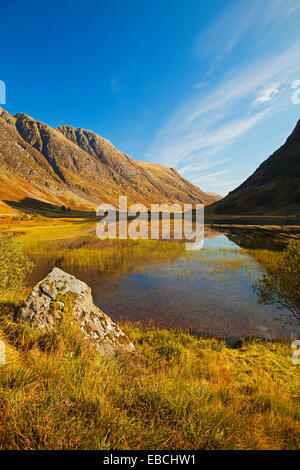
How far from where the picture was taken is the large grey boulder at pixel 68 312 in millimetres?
6242

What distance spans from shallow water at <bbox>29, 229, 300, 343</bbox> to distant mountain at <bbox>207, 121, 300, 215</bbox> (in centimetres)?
10978

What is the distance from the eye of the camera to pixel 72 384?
3742 millimetres

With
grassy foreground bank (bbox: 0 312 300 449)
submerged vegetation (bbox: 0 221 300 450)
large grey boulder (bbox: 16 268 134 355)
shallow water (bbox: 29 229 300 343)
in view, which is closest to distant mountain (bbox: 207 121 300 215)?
shallow water (bbox: 29 229 300 343)

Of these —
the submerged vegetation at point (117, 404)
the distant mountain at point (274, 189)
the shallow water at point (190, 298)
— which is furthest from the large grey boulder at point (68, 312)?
the distant mountain at point (274, 189)

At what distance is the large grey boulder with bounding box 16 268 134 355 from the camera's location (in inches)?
246

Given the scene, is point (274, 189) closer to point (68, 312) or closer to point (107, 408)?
point (68, 312)

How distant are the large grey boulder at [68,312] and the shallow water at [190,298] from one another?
591 centimetres

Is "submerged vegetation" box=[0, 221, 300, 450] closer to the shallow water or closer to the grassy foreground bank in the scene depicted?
the grassy foreground bank

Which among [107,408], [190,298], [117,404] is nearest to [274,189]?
[190,298]

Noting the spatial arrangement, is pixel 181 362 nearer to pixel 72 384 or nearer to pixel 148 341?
pixel 148 341

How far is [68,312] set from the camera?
6730 millimetres

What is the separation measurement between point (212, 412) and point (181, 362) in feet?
12.6

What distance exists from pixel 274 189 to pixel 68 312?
513ft

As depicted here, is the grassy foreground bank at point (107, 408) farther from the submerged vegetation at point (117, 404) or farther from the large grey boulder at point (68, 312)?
the large grey boulder at point (68, 312)
